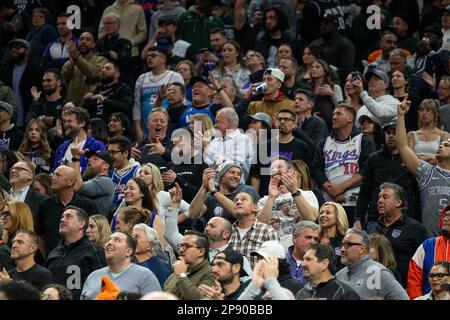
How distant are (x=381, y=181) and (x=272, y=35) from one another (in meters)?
4.63

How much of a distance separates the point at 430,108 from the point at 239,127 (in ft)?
8.02

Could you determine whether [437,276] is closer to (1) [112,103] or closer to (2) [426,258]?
(2) [426,258]

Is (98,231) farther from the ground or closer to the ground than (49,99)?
farther from the ground

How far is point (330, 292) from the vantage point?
1029 cm

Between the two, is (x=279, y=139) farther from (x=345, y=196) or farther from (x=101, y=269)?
(x=101, y=269)

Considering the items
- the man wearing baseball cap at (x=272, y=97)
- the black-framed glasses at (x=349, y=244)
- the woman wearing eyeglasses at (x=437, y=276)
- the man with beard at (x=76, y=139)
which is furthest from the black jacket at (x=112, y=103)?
the woman wearing eyeglasses at (x=437, y=276)

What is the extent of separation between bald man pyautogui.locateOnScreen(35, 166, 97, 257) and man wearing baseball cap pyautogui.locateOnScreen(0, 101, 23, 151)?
8.55 feet

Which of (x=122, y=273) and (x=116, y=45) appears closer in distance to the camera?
(x=122, y=273)

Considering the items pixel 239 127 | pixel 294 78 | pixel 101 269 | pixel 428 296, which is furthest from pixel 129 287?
pixel 294 78

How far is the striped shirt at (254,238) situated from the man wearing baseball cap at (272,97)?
10.1 ft

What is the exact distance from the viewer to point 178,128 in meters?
15.1

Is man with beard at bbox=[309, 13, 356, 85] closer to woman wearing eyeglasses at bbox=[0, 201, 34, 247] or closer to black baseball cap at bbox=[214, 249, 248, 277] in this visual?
woman wearing eyeglasses at bbox=[0, 201, 34, 247]

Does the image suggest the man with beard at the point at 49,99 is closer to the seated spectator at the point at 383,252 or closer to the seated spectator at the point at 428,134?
the seated spectator at the point at 428,134

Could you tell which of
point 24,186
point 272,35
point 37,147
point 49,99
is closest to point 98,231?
point 24,186
